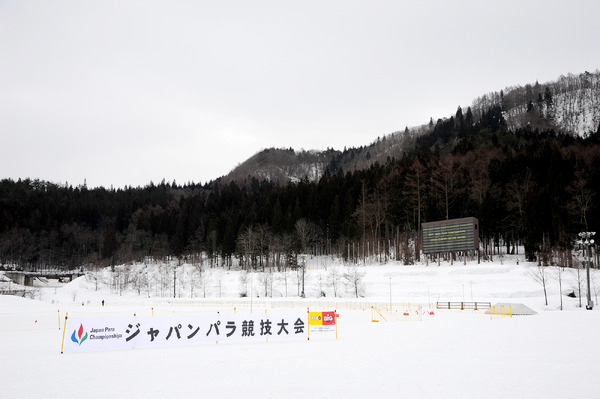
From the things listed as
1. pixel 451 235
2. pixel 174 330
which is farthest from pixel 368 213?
pixel 174 330

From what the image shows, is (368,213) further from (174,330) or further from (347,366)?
(347,366)

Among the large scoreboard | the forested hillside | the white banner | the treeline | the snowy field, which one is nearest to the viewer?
the snowy field

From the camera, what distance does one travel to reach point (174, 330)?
19422 mm

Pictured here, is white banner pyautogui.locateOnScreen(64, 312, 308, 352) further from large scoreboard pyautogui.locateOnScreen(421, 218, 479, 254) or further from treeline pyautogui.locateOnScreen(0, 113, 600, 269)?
treeline pyautogui.locateOnScreen(0, 113, 600, 269)

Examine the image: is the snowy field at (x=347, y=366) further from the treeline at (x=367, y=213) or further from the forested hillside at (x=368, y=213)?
the forested hillside at (x=368, y=213)

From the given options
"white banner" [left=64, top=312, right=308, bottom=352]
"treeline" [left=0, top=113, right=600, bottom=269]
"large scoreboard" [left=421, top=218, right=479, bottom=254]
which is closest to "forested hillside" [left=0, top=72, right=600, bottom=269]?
"treeline" [left=0, top=113, right=600, bottom=269]

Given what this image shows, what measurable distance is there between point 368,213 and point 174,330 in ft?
229

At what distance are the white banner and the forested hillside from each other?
50218 millimetres

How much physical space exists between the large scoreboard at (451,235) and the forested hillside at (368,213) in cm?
621

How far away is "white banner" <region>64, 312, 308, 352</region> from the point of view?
→ 18.1 m

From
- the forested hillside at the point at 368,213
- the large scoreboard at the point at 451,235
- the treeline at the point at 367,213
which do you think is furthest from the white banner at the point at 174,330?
the treeline at the point at 367,213

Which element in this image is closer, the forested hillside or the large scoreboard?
the large scoreboard

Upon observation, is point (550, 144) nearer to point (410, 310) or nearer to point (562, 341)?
point (410, 310)

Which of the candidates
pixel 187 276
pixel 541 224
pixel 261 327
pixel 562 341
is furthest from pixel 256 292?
pixel 562 341
